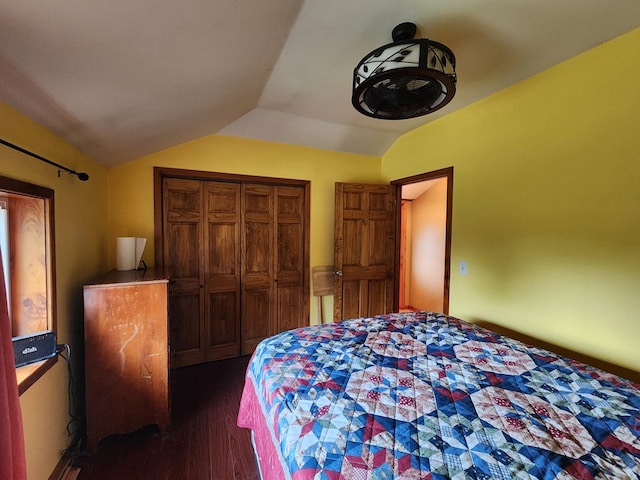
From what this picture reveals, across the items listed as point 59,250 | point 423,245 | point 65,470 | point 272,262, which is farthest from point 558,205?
point 65,470

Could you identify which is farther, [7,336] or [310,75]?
[310,75]

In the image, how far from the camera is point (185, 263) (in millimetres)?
2688

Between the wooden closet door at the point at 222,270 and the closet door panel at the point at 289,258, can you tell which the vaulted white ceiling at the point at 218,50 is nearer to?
the wooden closet door at the point at 222,270

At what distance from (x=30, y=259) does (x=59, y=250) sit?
0.54 ft

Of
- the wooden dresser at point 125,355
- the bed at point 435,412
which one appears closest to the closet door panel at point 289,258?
the wooden dresser at point 125,355

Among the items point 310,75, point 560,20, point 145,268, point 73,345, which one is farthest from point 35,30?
point 560,20

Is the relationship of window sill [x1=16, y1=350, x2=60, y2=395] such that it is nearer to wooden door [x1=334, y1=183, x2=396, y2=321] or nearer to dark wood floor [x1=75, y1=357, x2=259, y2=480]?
dark wood floor [x1=75, y1=357, x2=259, y2=480]

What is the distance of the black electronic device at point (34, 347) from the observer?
4.15ft

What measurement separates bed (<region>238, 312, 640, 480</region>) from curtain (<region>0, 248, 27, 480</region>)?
725 mm

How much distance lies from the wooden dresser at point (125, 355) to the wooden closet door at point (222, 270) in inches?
39.1

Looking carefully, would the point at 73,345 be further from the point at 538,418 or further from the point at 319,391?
the point at 538,418

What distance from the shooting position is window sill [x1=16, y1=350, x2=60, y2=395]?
115 cm

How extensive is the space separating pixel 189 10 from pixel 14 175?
39.5 inches

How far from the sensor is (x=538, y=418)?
94cm
